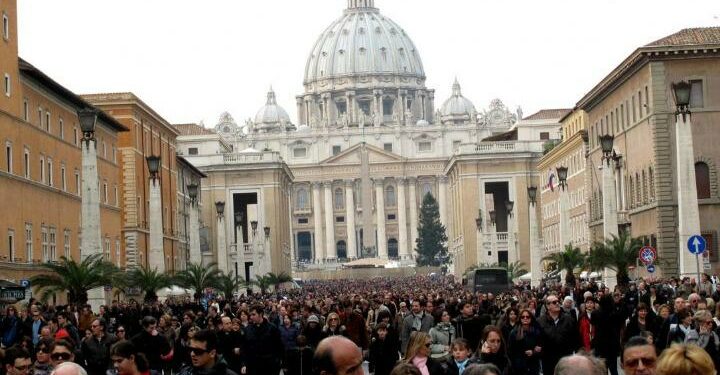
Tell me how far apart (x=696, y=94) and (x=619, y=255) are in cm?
1607

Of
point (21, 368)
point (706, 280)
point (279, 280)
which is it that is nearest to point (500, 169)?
point (279, 280)

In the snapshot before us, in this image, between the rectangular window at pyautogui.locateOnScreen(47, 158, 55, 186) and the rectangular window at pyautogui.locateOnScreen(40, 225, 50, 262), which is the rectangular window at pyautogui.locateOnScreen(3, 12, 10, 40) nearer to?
the rectangular window at pyautogui.locateOnScreen(40, 225, 50, 262)

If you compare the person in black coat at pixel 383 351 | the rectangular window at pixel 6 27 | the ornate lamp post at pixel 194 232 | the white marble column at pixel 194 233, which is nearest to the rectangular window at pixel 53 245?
the ornate lamp post at pixel 194 232

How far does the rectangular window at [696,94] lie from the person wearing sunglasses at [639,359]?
53.8m

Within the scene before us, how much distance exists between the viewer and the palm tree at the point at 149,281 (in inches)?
1914

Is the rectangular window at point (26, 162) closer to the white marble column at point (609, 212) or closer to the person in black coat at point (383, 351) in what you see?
the white marble column at point (609, 212)

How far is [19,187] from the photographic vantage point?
5247 centimetres

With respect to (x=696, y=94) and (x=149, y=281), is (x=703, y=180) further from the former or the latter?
(x=149, y=281)

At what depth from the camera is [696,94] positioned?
6138 cm

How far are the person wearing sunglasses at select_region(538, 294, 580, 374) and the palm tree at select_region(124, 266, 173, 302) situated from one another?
30286 mm

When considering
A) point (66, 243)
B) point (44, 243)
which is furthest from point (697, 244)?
point (66, 243)

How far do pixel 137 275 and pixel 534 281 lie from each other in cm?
2531

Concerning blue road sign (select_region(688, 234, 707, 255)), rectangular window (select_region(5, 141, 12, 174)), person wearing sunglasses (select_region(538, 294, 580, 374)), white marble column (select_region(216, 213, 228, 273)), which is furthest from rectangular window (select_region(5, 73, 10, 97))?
person wearing sunglasses (select_region(538, 294, 580, 374))

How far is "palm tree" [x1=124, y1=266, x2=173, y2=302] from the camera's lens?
4862cm
